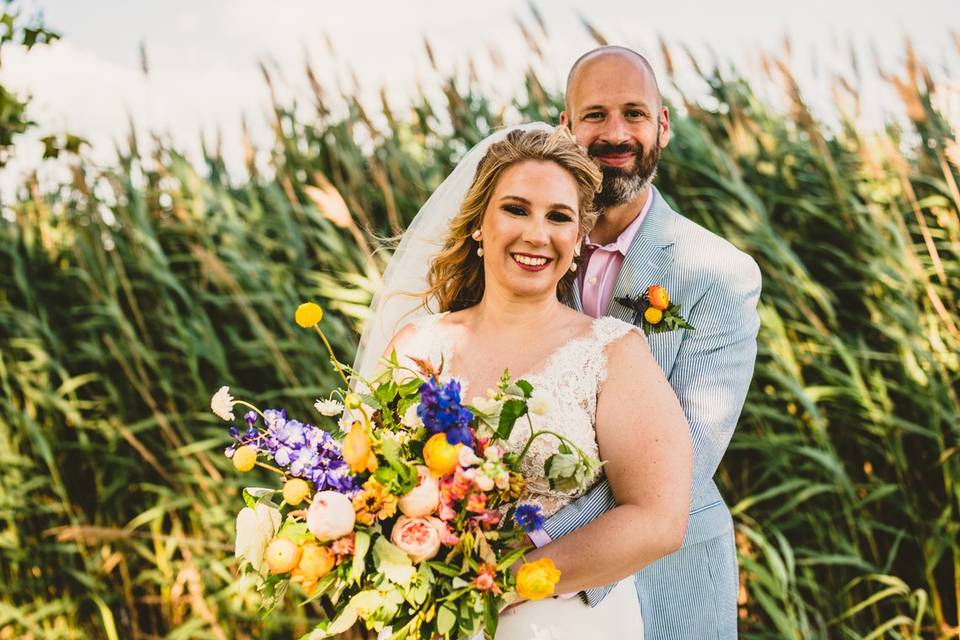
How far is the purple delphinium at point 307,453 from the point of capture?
60.3 inches

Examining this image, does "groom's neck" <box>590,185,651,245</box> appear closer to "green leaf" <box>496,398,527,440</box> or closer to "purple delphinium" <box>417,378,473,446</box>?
"green leaf" <box>496,398,527,440</box>

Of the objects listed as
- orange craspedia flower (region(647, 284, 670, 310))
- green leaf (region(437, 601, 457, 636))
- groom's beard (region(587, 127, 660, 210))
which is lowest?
green leaf (region(437, 601, 457, 636))

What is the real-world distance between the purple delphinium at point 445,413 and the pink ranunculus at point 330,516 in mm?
202

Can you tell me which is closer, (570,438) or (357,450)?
(357,450)

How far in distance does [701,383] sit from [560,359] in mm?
471

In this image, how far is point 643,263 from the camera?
7.76 feet

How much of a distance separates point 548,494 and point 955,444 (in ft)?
6.74

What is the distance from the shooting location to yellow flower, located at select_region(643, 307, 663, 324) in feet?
7.22

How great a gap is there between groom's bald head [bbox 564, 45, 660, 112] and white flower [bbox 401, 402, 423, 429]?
146cm

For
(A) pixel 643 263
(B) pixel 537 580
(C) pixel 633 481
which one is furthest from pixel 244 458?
(A) pixel 643 263

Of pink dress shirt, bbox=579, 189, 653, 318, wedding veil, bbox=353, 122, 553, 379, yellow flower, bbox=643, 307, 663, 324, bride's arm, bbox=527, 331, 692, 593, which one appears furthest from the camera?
wedding veil, bbox=353, 122, 553, 379

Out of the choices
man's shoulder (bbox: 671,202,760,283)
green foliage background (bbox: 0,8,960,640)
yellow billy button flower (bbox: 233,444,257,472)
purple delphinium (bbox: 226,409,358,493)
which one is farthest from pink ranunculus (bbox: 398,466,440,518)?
green foliage background (bbox: 0,8,960,640)

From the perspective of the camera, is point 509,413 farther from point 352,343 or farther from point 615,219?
point 352,343

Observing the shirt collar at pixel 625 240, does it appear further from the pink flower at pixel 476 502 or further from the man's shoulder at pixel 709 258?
the pink flower at pixel 476 502
